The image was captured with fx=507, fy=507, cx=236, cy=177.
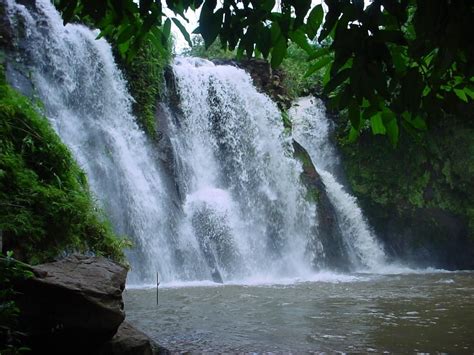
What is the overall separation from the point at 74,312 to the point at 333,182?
10990mm

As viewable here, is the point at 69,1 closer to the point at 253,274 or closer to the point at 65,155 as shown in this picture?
the point at 65,155

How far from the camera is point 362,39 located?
1601 mm

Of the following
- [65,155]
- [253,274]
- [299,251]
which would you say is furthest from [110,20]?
[299,251]

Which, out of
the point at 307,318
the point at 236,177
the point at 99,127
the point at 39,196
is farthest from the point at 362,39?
the point at 236,177

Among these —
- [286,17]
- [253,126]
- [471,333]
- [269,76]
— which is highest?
[269,76]

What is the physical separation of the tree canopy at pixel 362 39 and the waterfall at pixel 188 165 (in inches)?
271

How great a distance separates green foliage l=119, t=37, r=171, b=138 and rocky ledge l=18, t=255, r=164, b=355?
7501mm

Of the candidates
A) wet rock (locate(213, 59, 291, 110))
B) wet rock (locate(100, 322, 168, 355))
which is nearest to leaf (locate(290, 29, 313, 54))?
wet rock (locate(100, 322, 168, 355))

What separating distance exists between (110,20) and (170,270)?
7316 mm

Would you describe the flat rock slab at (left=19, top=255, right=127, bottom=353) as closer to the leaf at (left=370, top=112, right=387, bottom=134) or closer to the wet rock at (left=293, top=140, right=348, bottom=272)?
the leaf at (left=370, top=112, right=387, bottom=134)

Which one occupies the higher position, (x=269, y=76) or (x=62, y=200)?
(x=269, y=76)

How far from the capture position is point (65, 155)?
4.26 metres

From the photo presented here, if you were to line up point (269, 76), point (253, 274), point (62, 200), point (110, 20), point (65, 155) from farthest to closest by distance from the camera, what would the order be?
point (269, 76) < point (253, 274) < point (65, 155) < point (62, 200) < point (110, 20)

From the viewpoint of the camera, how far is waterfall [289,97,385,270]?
12.8m
